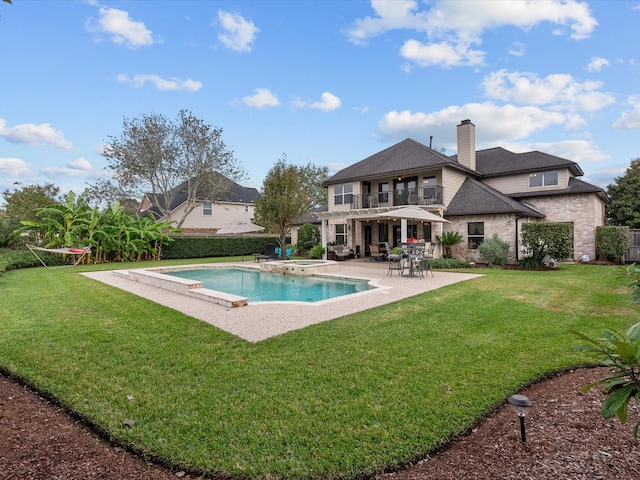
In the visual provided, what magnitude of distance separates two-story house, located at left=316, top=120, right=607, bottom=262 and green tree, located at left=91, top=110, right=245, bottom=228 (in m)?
12.1

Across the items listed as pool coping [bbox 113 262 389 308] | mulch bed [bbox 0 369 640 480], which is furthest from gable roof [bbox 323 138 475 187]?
mulch bed [bbox 0 369 640 480]

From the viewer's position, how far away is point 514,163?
22.3 meters

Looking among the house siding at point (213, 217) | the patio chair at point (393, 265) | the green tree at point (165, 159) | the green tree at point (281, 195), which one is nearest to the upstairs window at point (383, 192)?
the green tree at point (281, 195)

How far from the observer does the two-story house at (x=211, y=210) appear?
112 ft

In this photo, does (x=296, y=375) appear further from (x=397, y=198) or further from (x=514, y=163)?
(x=514, y=163)

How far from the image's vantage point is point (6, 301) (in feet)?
28.5

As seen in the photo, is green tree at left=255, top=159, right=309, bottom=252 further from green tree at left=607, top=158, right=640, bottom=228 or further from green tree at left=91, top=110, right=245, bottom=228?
green tree at left=607, top=158, right=640, bottom=228

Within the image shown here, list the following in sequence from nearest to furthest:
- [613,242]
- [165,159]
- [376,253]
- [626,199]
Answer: [613,242]
[376,253]
[626,199]
[165,159]

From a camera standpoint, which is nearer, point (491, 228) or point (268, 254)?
point (491, 228)

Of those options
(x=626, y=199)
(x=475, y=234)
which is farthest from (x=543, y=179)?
(x=626, y=199)

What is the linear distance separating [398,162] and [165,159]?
20.0 meters

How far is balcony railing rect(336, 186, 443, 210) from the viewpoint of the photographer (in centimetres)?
2089

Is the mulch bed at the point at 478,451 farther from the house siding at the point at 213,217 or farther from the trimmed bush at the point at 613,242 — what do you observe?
the house siding at the point at 213,217

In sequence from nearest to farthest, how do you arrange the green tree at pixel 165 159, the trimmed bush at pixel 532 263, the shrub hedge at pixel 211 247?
1. the trimmed bush at pixel 532 263
2. the shrub hedge at pixel 211 247
3. the green tree at pixel 165 159
